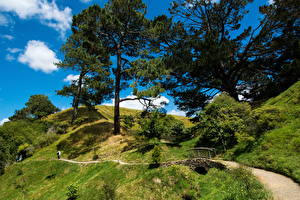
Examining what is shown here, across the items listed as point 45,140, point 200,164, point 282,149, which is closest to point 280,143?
point 282,149

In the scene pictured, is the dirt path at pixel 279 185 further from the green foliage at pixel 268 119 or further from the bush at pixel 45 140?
the bush at pixel 45 140

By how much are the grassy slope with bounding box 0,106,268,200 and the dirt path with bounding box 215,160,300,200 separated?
591 mm

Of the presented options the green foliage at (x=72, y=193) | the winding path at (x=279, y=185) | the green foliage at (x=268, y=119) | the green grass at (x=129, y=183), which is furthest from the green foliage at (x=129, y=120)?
the winding path at (x=279, y=185)

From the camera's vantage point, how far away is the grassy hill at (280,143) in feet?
Answer: 30.6

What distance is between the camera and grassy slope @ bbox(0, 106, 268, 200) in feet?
31.6

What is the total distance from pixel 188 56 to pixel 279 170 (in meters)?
20.3

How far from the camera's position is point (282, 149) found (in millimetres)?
10547

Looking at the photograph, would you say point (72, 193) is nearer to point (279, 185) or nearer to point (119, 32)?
point (279, 185)

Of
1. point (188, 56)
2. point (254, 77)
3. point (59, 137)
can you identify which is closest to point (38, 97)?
point (59, 137)

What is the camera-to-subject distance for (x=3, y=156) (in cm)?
2473

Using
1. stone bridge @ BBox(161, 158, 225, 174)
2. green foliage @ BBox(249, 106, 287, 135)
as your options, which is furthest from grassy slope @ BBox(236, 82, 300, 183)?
stone bridge @ BBox(161, 158, 225, 174)

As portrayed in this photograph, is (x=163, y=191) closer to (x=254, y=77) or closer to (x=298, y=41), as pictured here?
(x=254, y=77)

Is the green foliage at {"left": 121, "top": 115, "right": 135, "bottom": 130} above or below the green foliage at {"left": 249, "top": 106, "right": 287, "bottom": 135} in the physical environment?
above

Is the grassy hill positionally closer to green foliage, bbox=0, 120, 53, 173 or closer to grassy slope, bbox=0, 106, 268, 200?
grassy slope, bbox=0, 106, 268, 200
